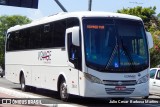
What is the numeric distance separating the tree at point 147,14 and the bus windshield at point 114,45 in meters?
39.1

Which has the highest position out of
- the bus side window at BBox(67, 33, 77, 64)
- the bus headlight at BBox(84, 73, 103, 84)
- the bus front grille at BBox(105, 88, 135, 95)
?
the bus side window at BBox(67, 33, 77, 64)

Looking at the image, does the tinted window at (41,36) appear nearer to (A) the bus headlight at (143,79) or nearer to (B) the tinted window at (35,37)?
(B) the tinted window at (35,37)

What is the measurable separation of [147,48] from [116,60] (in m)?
1.43

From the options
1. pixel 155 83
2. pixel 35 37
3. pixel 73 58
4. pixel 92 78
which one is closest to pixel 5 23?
pixel 35 37

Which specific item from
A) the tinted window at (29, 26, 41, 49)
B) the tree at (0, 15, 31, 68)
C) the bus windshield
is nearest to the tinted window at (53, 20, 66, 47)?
the bus windshield

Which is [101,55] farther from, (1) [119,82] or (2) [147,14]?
(2) [147,14]

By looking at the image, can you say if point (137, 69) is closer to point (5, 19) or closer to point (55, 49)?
point (55, 49)

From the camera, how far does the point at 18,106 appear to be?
47.2 feet

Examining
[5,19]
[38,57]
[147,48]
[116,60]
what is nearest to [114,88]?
[116,60]

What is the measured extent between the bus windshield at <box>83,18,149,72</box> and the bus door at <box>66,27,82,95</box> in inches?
14.5

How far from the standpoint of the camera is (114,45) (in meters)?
15.3

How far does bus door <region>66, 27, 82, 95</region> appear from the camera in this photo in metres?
15.3

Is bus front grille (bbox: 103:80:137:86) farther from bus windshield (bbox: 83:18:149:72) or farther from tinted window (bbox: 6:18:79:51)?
tinted window (bbox: 6:18:79:51)

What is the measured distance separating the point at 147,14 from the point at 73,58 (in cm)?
4299
